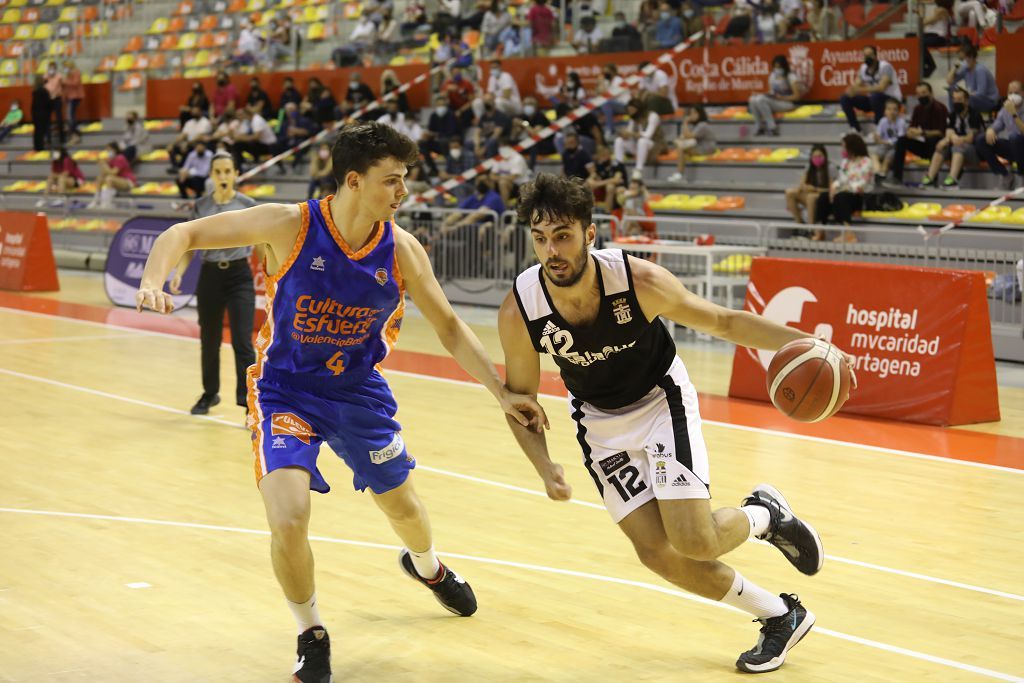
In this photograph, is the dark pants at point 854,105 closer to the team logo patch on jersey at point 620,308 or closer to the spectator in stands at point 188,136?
the spectator in stands at point 188,136

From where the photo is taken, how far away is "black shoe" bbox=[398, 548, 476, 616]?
5.48 m

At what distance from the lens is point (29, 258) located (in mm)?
19891

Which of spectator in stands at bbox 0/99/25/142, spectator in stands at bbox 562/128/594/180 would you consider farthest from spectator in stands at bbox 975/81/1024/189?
spectator in stands at bbox 0/99/25/142

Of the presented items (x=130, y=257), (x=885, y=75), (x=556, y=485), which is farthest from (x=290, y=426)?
(x=885, y=75)

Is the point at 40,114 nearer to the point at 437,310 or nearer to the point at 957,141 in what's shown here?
the point at 957,141

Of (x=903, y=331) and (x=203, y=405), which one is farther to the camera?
(x=203, y=405)

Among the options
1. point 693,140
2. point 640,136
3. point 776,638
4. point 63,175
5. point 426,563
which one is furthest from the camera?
point 63,175

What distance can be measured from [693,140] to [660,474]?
15465 millimetres

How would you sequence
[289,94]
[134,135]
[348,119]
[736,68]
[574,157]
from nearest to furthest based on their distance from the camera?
[574,157] < [736,68] < [348,119] < [289,94] < [134,135]

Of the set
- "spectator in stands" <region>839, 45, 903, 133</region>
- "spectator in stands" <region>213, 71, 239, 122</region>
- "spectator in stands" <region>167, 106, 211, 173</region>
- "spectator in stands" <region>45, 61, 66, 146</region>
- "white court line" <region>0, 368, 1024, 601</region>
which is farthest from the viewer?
"spectator in stands" <region>45, 61, 66, 146</region>

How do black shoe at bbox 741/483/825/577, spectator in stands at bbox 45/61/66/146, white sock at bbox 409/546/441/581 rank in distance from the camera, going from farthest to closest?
1. spectator in stands at bbox 45/61/66/146
2. white sock at bbox 409/546/441/581
3. black shoe at bbox 741/483/825/577

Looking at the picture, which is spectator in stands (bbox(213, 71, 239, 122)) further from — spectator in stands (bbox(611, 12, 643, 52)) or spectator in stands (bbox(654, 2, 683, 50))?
spectator in stands (bbox(654, 2, 683, 50))

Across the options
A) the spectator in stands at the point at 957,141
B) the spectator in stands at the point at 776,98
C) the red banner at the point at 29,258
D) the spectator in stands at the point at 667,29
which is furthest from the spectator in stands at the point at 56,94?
the spectator in stands at the point at 957,141

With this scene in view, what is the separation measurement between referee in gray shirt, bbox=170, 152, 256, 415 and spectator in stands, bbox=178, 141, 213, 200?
14.9 meters
